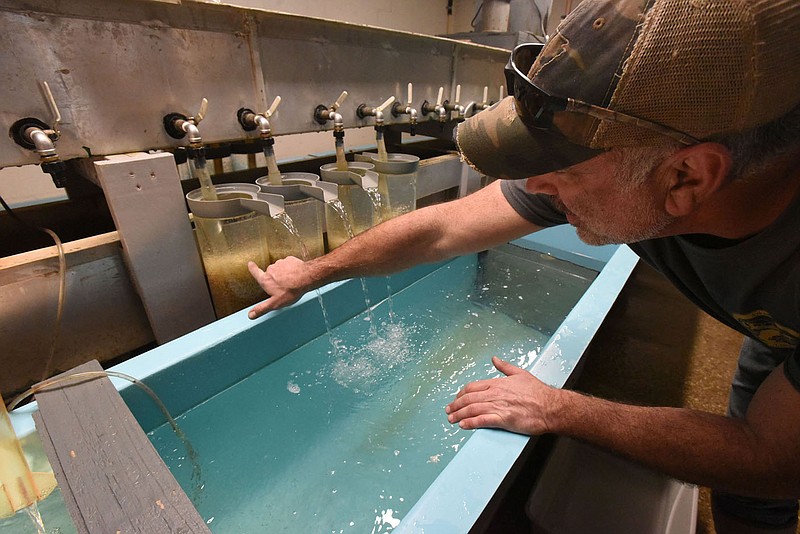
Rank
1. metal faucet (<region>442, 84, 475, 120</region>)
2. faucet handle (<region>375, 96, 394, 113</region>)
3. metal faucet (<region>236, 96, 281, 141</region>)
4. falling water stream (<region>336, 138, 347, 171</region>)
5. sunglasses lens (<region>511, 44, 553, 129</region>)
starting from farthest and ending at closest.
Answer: metal faucet (<region>442, 84, 475, 120</region>) → faucet handle (<region>375, 96, 394, 113</region>) → falling water stream (<region>336, 138, 347, 171</region>) → metal faucet (<region>236, 96, 281, 141</region>) → sunglasses lens (<region>511, 44, 553, 129</region>)

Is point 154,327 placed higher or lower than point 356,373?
higher

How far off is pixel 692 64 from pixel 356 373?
117 centimetres

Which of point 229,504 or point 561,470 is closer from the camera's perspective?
point 229,504

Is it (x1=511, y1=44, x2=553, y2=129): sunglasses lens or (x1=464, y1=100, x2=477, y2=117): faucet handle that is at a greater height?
(x1=511, y1=44, x2=553, y2=129): sunglasses lens

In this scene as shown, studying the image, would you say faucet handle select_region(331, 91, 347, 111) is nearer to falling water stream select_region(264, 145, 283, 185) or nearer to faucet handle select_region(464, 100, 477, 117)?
falling water stream select_region(264, 145, 283, 185)

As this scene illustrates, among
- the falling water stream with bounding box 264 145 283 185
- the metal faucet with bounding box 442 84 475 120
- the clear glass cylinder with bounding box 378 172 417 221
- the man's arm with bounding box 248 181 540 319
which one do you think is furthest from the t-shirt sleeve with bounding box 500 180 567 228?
the metal faucet with bounding box 442 84 475 120

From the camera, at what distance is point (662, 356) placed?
1.87m

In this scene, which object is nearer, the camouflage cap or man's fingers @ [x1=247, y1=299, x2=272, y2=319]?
the camouflage cap

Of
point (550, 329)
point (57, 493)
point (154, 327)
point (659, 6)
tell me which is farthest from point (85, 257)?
point (550, 329)

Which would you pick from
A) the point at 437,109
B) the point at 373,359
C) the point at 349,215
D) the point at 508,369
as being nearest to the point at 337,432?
the point at 373,359

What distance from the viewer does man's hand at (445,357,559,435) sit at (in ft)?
2.59

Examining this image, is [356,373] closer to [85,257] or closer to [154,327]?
[154,327]

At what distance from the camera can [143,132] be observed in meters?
1.01

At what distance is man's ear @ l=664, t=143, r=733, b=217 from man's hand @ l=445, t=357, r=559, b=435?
45 cm
